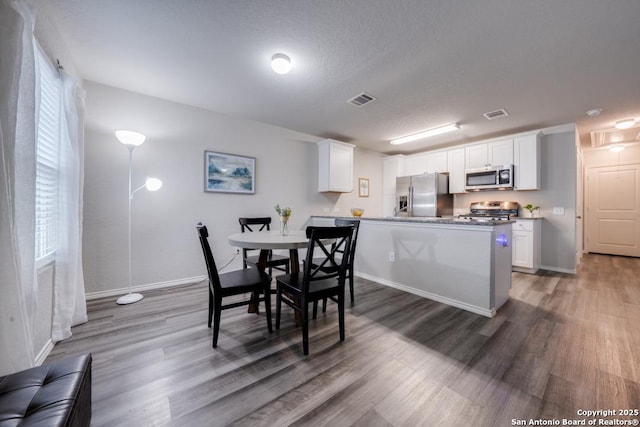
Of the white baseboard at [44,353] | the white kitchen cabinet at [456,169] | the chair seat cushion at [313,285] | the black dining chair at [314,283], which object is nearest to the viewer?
the white baseboard at [44,353]

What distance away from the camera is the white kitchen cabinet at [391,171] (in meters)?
5.67

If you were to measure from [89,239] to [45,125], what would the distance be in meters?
1.40

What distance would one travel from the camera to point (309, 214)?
4.61 meters

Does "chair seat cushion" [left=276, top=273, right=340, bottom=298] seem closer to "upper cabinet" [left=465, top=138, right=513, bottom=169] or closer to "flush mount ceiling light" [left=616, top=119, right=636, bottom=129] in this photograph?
"upper cabinet" [left=465, top=138, right=513, bottom=169]

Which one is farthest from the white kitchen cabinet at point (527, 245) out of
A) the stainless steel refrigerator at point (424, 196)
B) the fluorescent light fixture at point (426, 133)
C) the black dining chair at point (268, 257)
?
the black dining chair at point (268, 257)

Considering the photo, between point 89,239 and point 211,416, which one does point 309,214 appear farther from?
point 211,416

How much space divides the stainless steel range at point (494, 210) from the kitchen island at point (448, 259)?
6.98 ft

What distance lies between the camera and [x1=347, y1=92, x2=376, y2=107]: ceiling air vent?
9.87ft

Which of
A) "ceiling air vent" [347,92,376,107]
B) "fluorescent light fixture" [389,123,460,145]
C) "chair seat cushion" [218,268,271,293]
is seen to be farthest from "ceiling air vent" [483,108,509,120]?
"chair seat cushion" [218,268,271,293]

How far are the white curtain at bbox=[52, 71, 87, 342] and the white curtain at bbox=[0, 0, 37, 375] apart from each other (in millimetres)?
663

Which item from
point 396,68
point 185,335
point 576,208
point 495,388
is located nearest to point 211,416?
point 185,335

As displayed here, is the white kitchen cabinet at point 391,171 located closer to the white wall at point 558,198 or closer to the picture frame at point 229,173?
the white wall at point 558,198

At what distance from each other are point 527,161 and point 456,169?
113cm

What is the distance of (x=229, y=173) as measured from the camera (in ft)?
11.9
